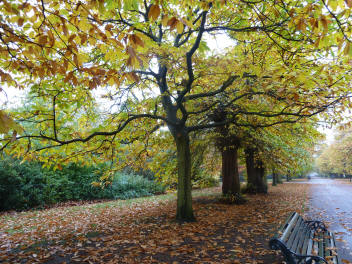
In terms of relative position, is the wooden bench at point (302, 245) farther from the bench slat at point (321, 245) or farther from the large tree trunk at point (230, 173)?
the large tree trunk at point (230, 173)

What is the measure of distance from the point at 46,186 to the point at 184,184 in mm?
10320

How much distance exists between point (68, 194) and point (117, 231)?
10.2 meters

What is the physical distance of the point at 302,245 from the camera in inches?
163

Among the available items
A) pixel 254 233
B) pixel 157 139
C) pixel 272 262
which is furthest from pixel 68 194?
pixel 272 262

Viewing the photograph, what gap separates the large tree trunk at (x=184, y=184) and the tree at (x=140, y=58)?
33 millimetres

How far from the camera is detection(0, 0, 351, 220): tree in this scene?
3.10 m

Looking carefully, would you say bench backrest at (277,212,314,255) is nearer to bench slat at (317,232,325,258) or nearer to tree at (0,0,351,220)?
bench slat at (317,232,325,258)

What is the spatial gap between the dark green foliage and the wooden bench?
750cm

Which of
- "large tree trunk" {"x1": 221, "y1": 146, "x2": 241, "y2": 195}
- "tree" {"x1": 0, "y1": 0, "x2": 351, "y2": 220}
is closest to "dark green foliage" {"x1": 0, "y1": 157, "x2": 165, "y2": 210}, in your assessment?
"large tree trunk" {"x1": 221, "y1": 146, "x2": 241, "y2": 195}

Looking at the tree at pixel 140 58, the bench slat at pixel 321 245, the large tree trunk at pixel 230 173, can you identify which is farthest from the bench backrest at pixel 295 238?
the large tree trunk at pixel 230 173

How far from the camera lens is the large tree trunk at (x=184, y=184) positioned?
7301mm

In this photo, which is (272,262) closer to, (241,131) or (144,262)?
(144,262)

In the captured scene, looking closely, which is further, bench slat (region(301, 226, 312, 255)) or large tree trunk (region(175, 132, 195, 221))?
large tree trunk (region(175, 132, 195, 221))

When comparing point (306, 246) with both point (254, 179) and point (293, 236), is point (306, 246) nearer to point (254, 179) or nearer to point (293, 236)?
point (293, 236)
